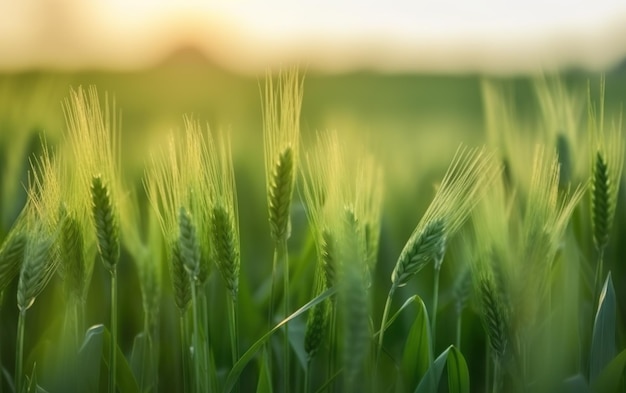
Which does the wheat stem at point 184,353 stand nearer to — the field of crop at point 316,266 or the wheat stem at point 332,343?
the field of crop at point 316,266

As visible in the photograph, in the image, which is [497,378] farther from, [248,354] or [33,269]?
[33,269]

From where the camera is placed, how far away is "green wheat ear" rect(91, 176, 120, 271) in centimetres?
64

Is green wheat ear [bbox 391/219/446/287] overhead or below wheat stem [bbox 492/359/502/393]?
overhead

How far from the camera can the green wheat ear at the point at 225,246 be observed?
63cm

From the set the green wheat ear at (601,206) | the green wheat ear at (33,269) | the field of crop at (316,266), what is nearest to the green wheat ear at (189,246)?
the field of crop at (316,266)

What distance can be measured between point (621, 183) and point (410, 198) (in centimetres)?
27

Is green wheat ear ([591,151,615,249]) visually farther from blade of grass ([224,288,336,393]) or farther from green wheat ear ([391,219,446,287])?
blade of grass ([224,288,336,393])

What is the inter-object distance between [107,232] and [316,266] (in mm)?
213

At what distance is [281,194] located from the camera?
0.65m

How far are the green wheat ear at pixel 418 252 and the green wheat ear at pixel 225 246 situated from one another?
0.12 meters

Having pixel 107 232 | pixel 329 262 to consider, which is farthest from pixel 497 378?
pixel 107 232

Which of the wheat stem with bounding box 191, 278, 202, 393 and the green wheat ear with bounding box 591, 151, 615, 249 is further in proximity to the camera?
the green wheat ear with bounding box 591, 151, 615, 249

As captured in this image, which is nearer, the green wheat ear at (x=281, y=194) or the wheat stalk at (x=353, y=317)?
the wheat stalk at (x=353, y=317)

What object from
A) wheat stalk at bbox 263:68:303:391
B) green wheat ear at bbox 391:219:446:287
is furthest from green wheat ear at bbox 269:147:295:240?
green wheat ear at bbox 391:219:446:287
